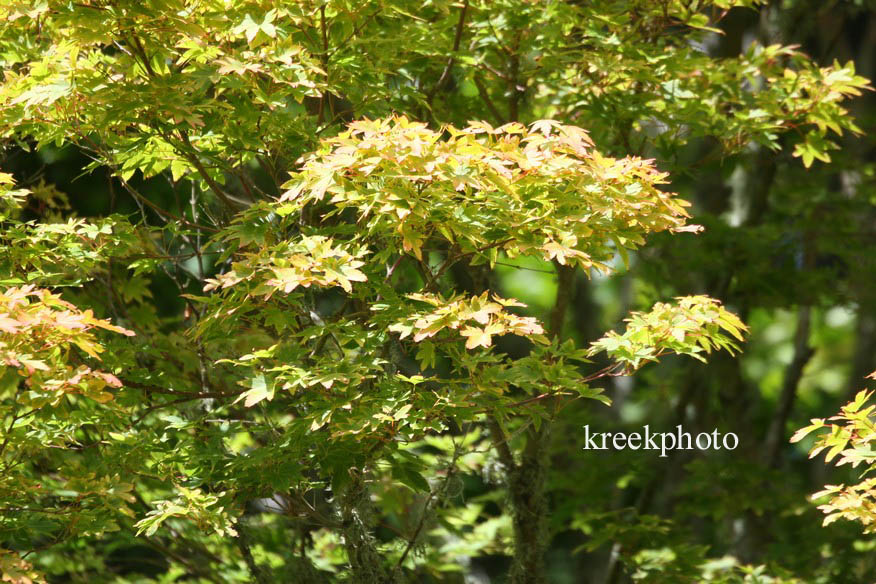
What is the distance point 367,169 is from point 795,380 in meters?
4.49

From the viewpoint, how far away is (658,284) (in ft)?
18.7

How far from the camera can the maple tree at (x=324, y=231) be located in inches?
108

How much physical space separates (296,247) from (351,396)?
0.49 m

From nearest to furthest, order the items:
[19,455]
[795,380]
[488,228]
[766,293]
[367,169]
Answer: [367,169]
[488,228]
[19,455]
[766,293]
[795,380]

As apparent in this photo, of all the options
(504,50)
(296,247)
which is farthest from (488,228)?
(504,50)

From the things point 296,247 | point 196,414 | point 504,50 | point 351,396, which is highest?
point 504,50

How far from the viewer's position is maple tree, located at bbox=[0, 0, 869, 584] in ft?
9.04

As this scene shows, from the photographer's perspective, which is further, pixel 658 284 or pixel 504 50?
pixel 658 284

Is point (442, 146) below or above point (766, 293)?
above

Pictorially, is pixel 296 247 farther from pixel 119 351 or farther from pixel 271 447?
pixel 119 351

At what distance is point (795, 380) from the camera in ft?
20.5

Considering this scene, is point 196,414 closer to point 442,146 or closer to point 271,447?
point 271,447

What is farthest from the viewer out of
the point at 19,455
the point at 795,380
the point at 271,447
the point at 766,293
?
the point at 795,380

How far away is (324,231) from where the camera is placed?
316 cm
